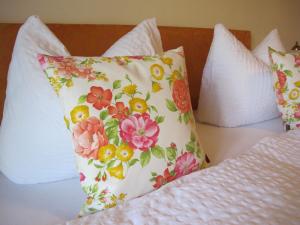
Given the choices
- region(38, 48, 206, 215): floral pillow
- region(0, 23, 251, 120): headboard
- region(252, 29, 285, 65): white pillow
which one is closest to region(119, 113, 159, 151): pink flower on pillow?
region(38, 48, 206, 215): floral pillow

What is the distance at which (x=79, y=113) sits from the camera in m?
0.52

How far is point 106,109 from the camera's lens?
0.54 meters

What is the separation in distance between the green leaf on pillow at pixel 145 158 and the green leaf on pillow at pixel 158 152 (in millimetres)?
12

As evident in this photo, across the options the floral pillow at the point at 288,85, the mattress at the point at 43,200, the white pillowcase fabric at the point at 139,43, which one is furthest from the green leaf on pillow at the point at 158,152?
the floral pillow at the point at 288,85

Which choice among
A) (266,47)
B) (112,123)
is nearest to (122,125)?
(112,123)

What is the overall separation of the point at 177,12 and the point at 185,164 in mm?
1037

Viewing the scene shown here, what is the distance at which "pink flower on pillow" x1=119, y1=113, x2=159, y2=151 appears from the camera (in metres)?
0.55

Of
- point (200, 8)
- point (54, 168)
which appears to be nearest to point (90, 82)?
point (54, 168)

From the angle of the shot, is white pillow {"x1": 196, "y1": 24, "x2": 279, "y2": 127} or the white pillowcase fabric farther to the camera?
white pillow {"x1": 196, "y1": 24, "x2": 279, "y2": 127}

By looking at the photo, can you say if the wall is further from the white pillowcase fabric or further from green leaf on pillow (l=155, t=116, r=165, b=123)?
green leaf on pillow (l=155, t=116, r=165, b=123)

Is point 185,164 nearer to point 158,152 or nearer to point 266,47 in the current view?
point 158,152

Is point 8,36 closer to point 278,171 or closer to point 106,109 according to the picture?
point 106,109

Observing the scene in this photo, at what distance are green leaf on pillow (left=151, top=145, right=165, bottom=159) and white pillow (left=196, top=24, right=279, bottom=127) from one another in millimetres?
609

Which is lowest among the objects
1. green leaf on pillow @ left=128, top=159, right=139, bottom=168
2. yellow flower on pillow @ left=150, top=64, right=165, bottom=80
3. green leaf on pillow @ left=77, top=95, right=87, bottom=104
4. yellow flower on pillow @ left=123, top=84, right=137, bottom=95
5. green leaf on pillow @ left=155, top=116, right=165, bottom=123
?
green leaf on pillow @ left=128, top=159, right=139, bottom=168
